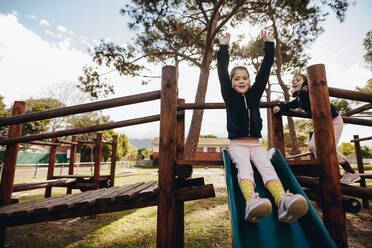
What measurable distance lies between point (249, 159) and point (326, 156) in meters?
0.73

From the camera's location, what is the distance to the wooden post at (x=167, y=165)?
1.75 meters

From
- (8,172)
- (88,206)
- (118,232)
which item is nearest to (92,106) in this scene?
(88,206)

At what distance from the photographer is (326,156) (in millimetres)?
1849

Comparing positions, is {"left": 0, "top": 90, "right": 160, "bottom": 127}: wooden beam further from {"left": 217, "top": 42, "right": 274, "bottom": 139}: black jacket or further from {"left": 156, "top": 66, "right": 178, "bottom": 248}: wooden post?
{"left": 217, "top": 42, "right": 274, "bottom": 139}: black jacket

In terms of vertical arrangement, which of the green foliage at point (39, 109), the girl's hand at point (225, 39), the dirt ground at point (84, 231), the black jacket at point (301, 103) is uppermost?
the green foliage at point (39, 109)

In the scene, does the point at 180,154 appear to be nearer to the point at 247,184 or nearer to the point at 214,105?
the point at 214,105

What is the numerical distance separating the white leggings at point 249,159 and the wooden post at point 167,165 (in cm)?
62

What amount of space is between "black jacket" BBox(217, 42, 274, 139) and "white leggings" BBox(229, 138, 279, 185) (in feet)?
0.28

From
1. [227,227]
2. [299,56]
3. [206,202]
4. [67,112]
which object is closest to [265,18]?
[299,56]

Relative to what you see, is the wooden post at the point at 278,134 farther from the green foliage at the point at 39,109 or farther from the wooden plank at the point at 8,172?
the green foliage at the point at 39,109

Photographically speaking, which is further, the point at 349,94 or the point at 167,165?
the point at 349,94

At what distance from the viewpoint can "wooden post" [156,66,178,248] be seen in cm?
175

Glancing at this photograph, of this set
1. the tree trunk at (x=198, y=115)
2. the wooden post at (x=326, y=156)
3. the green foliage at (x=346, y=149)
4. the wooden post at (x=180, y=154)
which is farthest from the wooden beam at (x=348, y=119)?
the green foliage at (x=346, y=149)

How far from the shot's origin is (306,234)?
141 cm
